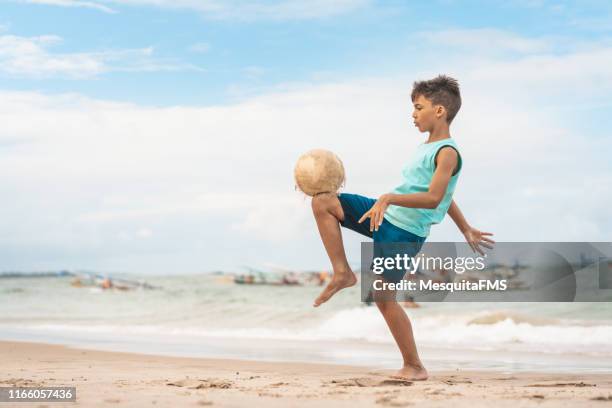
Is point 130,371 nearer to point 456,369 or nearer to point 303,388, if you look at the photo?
point 303,388

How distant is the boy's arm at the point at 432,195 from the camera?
4.22 metres

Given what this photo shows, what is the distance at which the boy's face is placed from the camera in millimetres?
4727

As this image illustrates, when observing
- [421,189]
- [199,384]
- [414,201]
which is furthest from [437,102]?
[199,384]

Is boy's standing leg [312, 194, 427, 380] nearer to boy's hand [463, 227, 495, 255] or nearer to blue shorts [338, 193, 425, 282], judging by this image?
blue shorts [338, 193, 425, 282]

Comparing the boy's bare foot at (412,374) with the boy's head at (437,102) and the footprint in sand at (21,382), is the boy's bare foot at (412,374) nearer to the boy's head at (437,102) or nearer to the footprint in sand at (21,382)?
the boy's head at (437,102)

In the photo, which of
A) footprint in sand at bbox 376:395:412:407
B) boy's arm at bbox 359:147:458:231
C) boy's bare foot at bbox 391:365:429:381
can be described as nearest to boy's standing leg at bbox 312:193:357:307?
boy's arm at bbox 359:147:458:231

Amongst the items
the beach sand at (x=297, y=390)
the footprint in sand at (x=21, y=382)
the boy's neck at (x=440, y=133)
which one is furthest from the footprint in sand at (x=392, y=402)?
the footprint in sand at (x=21, y=382)

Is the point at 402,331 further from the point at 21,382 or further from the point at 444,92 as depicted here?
the point at 21,382

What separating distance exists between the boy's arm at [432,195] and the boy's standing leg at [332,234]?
280mm

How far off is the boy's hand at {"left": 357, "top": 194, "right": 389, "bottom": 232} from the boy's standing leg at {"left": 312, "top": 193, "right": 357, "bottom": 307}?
0.31 metres

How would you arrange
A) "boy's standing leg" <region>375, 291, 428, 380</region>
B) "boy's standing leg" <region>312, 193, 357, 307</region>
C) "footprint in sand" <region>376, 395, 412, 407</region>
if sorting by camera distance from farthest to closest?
1. "boy's standing leg" <region>375, 291, 428, 380</region>
2. "boy's standing leg" <region>312, 193, 357, 307</region>
3. "footprint in sand" <region>376, 395, 412, 407</region>

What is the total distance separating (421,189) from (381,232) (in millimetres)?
364

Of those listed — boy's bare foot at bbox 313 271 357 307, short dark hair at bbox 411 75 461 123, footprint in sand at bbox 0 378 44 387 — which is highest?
short dark hair at bbox 411 75 461 123

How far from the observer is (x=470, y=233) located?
5102mm
